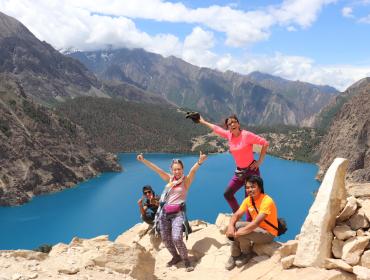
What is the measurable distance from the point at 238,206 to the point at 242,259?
6.11 feet

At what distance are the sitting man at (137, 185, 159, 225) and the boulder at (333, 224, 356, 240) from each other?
8.84m

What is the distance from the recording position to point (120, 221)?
101812mm

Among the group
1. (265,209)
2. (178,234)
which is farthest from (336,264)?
(178,234)

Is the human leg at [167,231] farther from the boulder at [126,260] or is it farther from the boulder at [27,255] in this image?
the boulder at [27,255]

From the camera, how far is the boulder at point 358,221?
37.7ft

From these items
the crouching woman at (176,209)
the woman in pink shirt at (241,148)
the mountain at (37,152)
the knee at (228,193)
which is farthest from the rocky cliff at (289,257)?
the mountain at (37,152)

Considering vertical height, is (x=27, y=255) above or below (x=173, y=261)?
above

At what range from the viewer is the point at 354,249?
35.3 feet

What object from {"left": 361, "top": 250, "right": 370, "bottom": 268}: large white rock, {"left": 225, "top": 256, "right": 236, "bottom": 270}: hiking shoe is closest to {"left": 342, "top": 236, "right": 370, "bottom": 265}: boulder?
{"left": 361, "top": 250, "right": 370, "bottom": 268}: large white rock

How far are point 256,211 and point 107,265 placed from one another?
14.9 feet

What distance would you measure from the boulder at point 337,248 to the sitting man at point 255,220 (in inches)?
76.7

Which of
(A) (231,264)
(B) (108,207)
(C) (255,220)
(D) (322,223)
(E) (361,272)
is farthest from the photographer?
(B) (108,207)

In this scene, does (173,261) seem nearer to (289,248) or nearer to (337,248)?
(289,248)

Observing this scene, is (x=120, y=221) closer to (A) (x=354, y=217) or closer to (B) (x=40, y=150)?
(B) (x=40, y=150)
